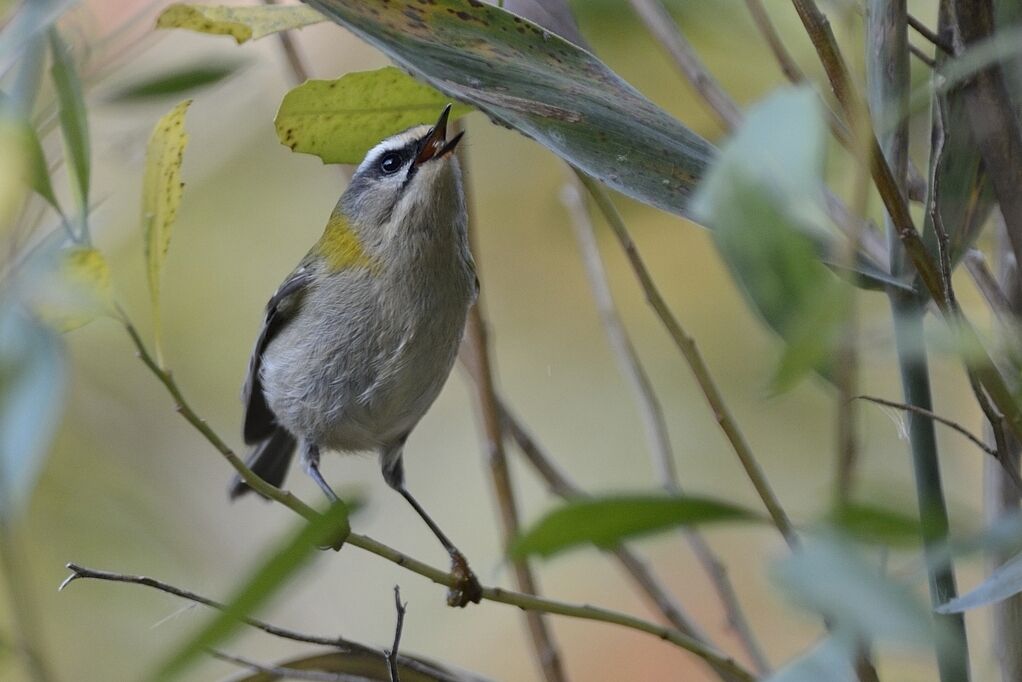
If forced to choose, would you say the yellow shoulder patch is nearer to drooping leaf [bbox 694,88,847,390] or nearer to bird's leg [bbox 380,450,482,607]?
bird's leg [bbox 380,450,482,607]

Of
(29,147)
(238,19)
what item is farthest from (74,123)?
(238,19)

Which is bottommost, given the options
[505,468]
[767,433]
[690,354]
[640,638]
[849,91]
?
[640,638]

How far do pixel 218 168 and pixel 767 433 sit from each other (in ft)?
4.96

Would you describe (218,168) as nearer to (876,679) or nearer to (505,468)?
(505,468)

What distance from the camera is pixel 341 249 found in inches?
66.5

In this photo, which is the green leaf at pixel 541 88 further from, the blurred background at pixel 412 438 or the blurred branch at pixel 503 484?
the blurred background at pixel 412 438

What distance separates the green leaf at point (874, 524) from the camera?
43 cm

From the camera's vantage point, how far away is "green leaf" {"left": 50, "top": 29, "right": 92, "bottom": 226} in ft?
2.35

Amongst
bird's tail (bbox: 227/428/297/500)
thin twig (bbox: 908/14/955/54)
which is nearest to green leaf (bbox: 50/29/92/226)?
thin twig (bbox: 908/14/955/54)

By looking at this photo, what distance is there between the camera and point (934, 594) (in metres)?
0.66

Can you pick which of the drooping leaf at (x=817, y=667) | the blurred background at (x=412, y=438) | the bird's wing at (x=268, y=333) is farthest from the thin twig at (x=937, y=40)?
the blurred background at (x=412, y=438)

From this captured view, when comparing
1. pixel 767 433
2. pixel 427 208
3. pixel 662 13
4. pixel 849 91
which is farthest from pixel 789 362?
pixel 767 433

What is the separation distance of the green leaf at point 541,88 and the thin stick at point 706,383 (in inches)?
3.6

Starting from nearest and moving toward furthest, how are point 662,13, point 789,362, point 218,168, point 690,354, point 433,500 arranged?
point 789,362, point 690,354, point 662,13, point 218,168, point 433,500
